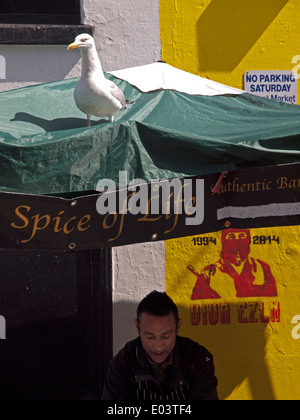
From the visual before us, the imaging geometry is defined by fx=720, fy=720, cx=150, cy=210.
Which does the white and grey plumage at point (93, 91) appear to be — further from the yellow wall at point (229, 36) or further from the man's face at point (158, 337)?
the yellow wall at point (229, 36)

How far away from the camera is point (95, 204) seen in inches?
147

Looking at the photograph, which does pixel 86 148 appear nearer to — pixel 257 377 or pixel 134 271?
pixel 134 271

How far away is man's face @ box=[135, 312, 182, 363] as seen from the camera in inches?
170

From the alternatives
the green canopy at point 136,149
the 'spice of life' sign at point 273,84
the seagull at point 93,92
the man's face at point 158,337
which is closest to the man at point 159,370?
the man's face at point 158,337

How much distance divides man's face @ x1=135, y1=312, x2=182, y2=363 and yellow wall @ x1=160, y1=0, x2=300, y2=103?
260 cm

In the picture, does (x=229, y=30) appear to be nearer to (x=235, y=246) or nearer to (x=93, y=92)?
(x=235, y=246)

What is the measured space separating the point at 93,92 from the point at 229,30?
2230 millimetres

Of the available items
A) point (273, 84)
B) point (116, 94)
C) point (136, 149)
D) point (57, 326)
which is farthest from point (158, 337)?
point (273, 84)

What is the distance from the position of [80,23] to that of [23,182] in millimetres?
2887

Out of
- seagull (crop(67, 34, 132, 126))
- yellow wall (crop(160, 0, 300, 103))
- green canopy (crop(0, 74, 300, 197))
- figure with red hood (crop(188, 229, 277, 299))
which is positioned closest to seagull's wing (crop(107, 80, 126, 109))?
seagull (crop(67, 34, 132, 126))

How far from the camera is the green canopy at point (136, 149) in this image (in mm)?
3598

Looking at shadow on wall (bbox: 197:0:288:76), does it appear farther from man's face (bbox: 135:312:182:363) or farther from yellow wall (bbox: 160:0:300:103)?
man's face (bbox: 135:312:182:363)

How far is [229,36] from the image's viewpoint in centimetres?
618

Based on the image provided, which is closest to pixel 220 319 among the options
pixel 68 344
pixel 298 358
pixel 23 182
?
pixel 298 358
